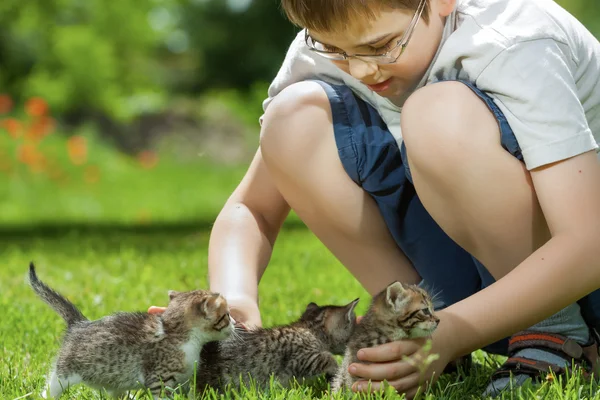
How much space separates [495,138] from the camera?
204 cm

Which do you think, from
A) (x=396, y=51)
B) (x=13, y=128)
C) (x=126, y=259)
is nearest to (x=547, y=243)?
(x=396, y=51)

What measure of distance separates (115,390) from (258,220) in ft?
2.26

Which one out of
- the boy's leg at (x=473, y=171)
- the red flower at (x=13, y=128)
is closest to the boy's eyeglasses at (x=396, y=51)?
the boy's leg at (x=473, y=171)

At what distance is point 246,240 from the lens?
2541 millimetres

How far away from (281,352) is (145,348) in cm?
34

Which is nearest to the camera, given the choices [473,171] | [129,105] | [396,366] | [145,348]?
[396,366]

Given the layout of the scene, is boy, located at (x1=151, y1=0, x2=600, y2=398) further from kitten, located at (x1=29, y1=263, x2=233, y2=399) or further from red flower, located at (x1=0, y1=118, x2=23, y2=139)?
red flower, located at (x1=0, y1=118, x2=23, y2=139)

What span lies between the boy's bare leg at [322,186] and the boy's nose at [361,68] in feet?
0.90

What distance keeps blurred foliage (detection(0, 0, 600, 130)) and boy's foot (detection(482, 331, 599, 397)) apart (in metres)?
7.80

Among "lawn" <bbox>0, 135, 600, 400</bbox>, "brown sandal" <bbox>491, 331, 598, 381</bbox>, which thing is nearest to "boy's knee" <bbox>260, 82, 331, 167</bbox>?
"lawn" <bbox>0, 135, 600, 400</bbox>

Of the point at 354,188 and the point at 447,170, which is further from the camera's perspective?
the point at 354,188

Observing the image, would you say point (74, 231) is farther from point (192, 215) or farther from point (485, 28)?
point (485, 28)

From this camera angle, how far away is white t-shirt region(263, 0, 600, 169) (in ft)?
6.40

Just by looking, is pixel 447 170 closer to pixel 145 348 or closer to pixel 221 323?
pixel 221 323
